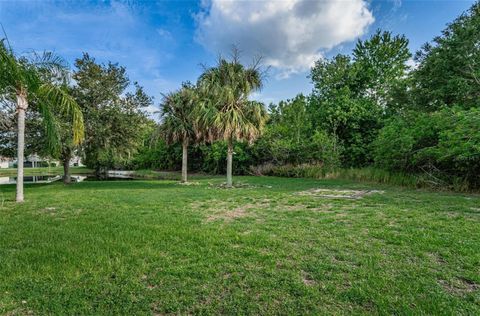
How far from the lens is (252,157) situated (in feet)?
73.9

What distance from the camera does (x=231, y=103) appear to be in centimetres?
1186

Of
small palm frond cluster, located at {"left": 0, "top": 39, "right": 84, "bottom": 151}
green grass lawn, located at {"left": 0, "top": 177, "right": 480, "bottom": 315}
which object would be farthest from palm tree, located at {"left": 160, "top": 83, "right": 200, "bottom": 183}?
green grass lawn, located at {"left": 0, "top": 177, "right": 480, "bottom": 315}

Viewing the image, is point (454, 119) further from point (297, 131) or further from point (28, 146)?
point (28, 146)

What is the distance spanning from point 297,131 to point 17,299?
19.8 metres

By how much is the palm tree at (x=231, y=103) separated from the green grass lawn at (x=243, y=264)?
663 cm

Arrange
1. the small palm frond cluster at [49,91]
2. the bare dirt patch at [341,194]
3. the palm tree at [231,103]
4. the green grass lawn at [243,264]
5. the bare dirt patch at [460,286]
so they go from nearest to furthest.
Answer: the green grass lawn at [243,264], the bare dirt patch at [460,286], the small palm frond cluster at [49,91], the bare dirt patch at [341,194], the palm tree at [231,103]

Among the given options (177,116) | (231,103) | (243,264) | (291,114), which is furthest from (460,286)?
(291,114)

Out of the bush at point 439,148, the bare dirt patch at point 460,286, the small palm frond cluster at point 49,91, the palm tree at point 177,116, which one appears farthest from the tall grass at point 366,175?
the small palm frond cluster at point 49,91

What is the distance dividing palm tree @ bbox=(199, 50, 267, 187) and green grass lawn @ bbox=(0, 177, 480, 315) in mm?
6634

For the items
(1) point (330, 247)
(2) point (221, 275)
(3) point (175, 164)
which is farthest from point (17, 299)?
(3) point (175, 164)

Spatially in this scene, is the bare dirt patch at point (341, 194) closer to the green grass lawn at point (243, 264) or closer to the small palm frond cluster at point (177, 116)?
the green grass lawn at point (243, 264)

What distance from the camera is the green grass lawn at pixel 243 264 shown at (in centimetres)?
235

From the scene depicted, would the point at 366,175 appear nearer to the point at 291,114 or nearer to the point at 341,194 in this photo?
the point at 341,194

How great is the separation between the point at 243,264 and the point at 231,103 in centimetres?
956
